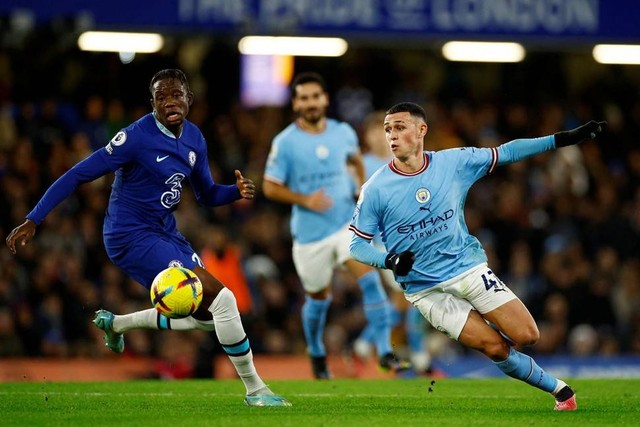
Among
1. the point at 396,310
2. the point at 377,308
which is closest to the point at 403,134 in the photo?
the point at 377,308

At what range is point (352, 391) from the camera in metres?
10.4

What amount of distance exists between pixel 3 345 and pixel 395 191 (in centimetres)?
861

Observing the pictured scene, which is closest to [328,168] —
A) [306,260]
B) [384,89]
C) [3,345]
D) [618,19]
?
[306,260]

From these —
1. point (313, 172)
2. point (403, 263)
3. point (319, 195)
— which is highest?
point (313, 172)

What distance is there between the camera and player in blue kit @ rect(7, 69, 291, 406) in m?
8.54

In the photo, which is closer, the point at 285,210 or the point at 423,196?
the point at 423,196

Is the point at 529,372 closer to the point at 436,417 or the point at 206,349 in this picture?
the point at 436,417

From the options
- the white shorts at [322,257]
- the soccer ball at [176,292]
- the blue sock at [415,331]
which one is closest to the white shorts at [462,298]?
the soccer ball at [176,292]

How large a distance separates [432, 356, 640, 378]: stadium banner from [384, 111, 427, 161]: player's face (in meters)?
7.31

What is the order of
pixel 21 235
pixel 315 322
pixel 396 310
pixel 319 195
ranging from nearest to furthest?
pixel 21 235
pixel 319 195
pixel 315 322
pixel 396 310

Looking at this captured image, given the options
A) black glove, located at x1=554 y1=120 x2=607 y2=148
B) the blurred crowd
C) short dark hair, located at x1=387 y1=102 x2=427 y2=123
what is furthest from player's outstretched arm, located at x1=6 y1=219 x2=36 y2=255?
the blurred crowd

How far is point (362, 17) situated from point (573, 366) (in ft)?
18.3

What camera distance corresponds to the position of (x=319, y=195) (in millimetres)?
12031

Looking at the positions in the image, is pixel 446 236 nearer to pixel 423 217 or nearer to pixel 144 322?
pixel 423 217
